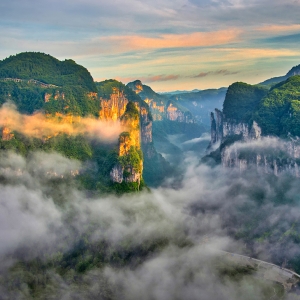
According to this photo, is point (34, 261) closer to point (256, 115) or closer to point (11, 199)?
point (11, 199)

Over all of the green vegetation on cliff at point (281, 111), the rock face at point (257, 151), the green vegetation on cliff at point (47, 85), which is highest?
the green vegetation on cliff at point (47, 85)

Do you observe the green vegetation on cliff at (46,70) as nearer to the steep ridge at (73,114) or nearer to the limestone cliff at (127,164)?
the steep ridge at (73,114)

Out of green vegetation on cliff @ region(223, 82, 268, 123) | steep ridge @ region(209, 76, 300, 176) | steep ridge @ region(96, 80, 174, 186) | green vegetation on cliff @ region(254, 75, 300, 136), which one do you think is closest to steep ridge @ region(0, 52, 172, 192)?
steep ridge @ region(96, 80, 174, 186)

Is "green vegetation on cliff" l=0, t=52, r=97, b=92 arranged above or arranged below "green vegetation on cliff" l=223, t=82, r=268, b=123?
above

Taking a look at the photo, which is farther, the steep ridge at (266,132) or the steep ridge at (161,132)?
the steep ridge at (161,132)

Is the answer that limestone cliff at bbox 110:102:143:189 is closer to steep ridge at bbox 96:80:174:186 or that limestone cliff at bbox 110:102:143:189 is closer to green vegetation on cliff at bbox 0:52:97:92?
steep ridge at bbox 96:80:174:186

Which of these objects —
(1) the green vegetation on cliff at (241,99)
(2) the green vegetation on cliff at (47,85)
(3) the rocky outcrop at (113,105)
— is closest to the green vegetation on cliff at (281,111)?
(1) the green vegetation on cliff at (241,99)

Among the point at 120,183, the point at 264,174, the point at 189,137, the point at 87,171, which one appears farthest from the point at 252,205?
the point at 189,137
